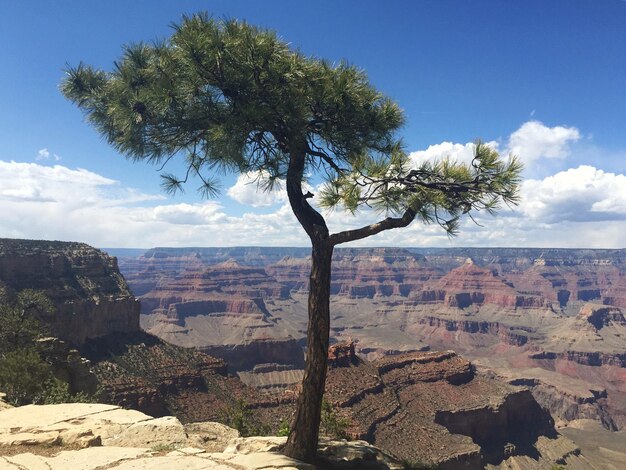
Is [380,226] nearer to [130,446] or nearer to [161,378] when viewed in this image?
[130,446]

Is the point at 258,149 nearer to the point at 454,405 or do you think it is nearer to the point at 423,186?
the point at 423,186

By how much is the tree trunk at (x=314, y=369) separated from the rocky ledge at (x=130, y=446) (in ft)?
1.80

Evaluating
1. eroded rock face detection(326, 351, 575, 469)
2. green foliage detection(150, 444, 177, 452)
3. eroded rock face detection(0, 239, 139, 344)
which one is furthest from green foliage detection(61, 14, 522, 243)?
eroded rock face detection(0, 239, 139, 344)

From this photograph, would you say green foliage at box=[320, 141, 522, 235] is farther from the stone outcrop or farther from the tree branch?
the stone outcrop

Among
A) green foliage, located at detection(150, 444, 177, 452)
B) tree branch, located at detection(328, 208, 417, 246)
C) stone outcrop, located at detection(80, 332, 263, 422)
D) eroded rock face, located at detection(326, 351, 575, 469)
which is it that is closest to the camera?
green foliage, located at detection(150, 444, 177, 452)

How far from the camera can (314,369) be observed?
1014 cm

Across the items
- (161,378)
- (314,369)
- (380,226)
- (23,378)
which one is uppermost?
(380,226)

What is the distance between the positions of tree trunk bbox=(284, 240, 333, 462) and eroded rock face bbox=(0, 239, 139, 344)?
62.7 metres

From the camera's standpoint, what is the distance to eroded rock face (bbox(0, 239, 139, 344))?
6562 centimetres

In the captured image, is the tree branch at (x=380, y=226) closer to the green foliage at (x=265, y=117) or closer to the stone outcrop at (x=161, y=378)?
the green foliage at (x=265, y=117)

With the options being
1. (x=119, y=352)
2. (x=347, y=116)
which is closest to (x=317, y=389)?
(x=347, y=116)

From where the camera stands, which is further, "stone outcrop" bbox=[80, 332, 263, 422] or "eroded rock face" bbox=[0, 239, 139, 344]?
"eroded rock face" bbox=[0, 239, 139, 344]

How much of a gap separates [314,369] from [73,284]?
246ft

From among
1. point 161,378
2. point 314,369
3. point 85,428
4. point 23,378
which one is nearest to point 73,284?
point 161,378
